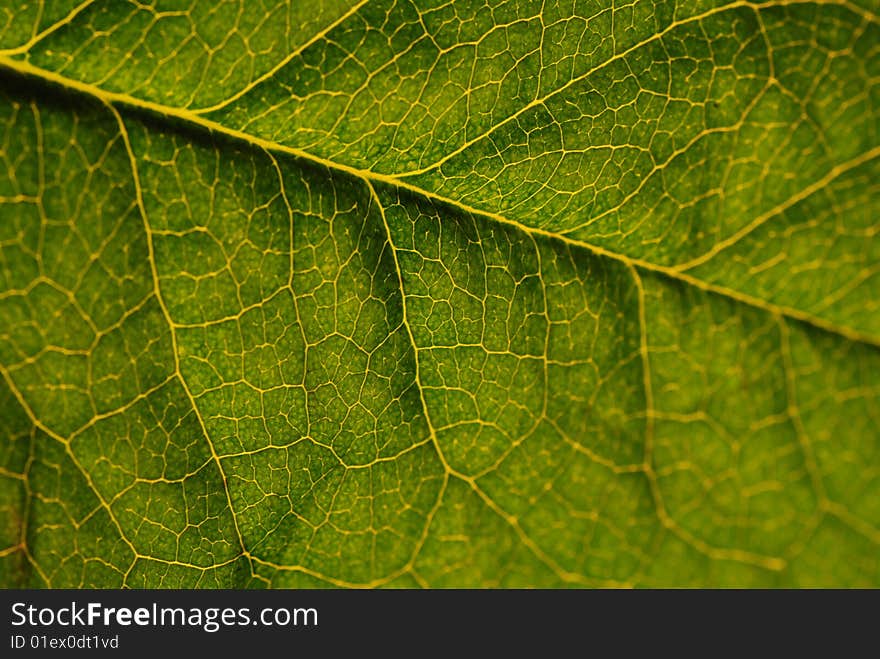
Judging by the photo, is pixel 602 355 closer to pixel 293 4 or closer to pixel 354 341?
pixel 354 341

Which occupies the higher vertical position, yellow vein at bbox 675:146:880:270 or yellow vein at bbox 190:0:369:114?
yellow vein at bbox 190:0:369:114

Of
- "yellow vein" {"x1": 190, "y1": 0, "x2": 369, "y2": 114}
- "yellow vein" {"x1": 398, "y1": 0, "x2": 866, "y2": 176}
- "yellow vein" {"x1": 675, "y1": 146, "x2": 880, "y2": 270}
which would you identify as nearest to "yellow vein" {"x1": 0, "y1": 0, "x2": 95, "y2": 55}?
"yellow vein" {"x1": 190, "y1": 0, "x2": 369, "y2": 114}

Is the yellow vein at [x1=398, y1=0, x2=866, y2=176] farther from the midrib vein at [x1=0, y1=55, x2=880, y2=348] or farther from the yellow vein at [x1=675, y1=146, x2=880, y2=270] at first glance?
the yellow vein at [x1=675, y1=146, x2=880, y2=270]

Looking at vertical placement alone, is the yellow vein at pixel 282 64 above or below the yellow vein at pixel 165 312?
above

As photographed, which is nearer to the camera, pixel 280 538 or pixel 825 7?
pixel 825 7

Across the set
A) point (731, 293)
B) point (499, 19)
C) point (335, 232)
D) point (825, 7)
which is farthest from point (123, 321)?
point (825, 7)

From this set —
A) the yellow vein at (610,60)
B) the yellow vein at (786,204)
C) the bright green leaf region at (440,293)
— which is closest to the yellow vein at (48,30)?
the bright green leaf region at (440,293)

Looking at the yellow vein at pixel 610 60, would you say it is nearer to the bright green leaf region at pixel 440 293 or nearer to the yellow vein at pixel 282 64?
the bright green leaf region at pixel 440 293
